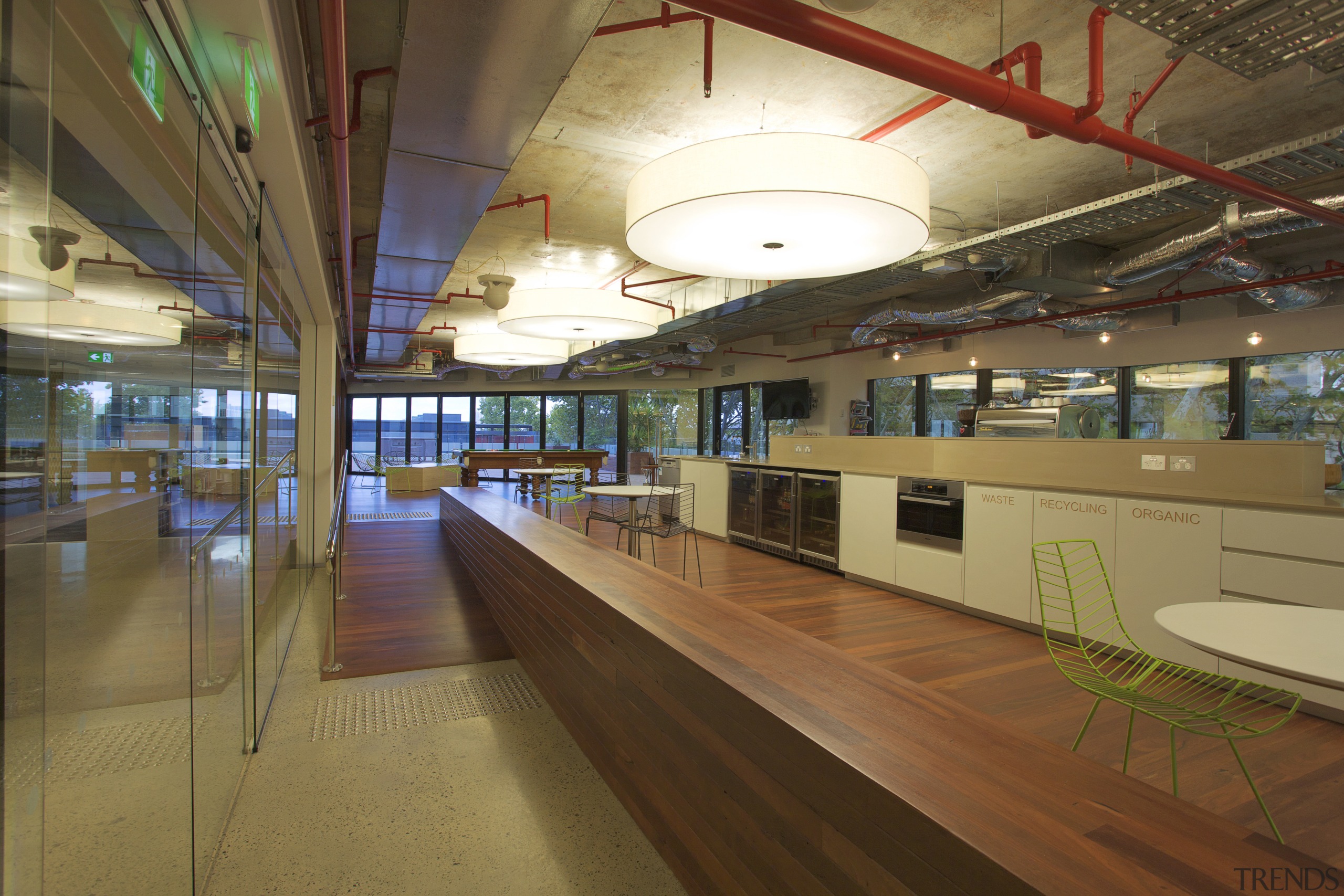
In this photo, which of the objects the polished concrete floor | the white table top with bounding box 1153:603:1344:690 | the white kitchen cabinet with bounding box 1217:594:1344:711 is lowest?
the polished concrete floor

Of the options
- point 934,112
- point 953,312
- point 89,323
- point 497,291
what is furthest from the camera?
point 953,312

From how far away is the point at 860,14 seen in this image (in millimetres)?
2984

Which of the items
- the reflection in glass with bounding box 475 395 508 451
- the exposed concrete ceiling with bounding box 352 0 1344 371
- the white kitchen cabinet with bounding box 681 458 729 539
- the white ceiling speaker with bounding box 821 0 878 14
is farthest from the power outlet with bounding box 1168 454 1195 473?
the reflection in glass with bounding box 475 395 508 451

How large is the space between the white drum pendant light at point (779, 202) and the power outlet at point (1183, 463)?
7.97 ft

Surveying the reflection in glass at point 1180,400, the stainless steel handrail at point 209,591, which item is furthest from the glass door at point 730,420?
the stainless steel handrail at point 209,591

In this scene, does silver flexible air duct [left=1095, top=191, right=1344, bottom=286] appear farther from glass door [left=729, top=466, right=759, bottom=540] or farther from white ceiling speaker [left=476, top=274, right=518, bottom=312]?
white ceiling speaker [left=476, top=274, right=518, bottom=312]

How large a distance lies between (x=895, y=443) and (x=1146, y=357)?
4.01 meters

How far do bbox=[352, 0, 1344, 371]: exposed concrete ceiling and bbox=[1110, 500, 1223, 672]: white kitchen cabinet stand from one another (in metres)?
2.30

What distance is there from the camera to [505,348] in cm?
787

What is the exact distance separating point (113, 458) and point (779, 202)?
230cm

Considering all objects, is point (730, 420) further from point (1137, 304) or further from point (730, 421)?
point (1137, 304)

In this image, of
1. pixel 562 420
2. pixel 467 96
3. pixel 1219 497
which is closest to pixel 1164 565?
pixel 1219 497

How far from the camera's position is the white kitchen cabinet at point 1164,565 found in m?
3.70

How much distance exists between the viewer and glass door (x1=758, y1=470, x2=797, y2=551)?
7.09 metres
